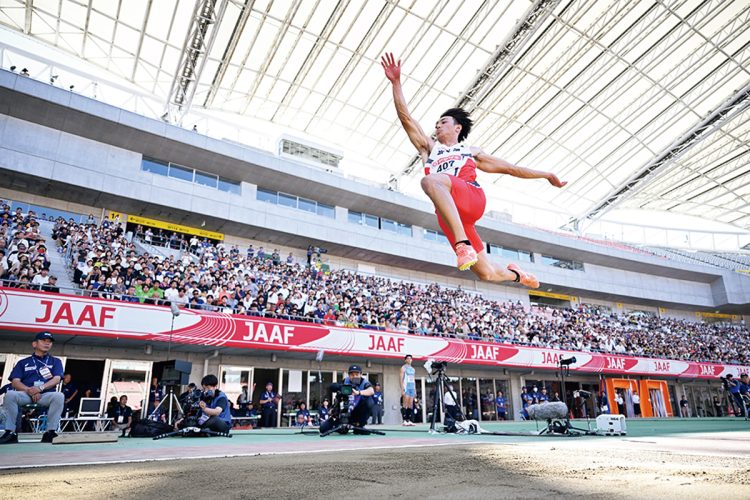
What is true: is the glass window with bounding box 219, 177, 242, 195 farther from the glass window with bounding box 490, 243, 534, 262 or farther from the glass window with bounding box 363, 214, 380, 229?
the glass window with bounding box 490, 243, 534, 262

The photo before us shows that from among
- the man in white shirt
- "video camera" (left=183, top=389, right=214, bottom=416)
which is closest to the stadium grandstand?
the man in white shirt

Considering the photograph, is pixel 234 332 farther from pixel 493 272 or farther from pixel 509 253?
pixel 509 253

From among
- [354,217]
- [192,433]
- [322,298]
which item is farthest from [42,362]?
[354,217]

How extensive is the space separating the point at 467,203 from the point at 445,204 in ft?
1.16

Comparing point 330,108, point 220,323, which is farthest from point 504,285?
point 220,323

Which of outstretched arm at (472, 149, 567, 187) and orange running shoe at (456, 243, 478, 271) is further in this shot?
outstretched arm at (472, 149, 567, 187)

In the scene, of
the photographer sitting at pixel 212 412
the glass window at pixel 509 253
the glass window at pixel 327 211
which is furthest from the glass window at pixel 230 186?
the glass window at pixel 509 253

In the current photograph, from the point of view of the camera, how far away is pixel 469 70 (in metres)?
23.7

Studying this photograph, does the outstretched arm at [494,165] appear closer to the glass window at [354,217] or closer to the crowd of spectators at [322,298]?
the crowd of spectators at [322,298]

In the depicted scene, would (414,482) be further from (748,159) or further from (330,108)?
(748,159)

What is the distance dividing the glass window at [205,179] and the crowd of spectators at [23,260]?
8848mm

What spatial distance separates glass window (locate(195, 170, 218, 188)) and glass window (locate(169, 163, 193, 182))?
11.4 inches

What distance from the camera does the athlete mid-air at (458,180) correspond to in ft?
13.8

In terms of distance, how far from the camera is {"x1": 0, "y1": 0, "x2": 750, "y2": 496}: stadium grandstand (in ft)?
48.9
